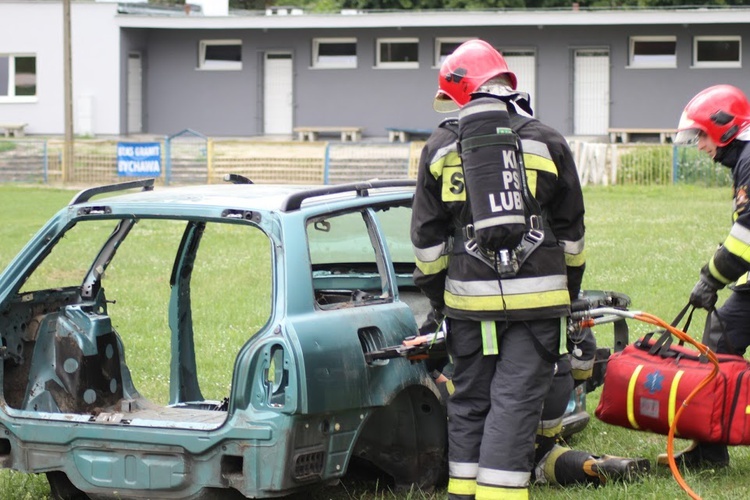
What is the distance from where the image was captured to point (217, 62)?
3734 cm

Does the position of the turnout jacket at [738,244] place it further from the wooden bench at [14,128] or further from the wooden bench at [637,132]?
the wooden bench at [14,128]

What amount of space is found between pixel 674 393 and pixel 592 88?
99.9 feet

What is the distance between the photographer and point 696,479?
224 inches

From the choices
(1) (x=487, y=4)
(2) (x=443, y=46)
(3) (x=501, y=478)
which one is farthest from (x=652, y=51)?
(3) (x=501, y=478)

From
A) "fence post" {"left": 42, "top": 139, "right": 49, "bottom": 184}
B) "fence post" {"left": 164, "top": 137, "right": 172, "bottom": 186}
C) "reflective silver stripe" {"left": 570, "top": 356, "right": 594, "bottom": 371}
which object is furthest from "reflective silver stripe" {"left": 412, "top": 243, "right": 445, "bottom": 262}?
"fence post" {"left": 42, "top": 139, "right": 49, "bottom": 184}

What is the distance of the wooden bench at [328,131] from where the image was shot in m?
35.4

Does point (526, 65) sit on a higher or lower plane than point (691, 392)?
higher

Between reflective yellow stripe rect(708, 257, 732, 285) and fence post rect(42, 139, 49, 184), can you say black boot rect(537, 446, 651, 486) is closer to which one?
reflective yellow stripe rect(708, 257, 732, 285)

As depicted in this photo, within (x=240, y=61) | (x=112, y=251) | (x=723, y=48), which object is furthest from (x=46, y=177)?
(x=112, y=251)

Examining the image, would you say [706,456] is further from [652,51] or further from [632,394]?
[652,51]

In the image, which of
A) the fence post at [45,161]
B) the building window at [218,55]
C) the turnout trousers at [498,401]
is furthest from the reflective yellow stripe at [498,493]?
the building window at [218,55]

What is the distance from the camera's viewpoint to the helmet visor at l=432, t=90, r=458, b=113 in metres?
4.99

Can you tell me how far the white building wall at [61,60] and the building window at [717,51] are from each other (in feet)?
56.8

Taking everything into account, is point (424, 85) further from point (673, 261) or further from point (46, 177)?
point (673, 261)
